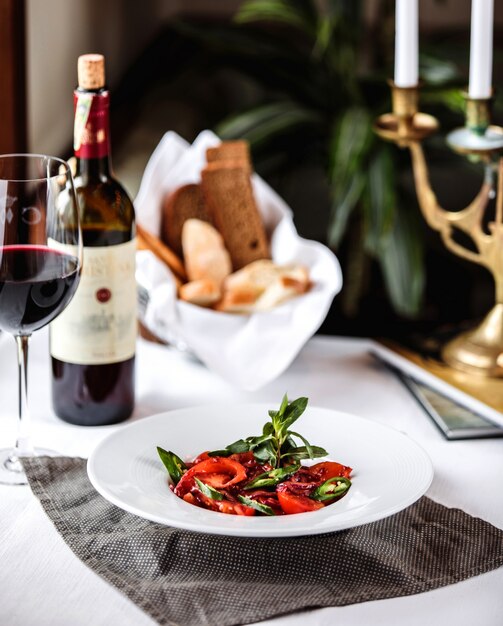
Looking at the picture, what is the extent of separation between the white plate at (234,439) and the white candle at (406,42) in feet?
1.66

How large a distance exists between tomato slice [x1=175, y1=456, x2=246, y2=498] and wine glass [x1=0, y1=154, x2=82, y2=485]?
0.20 meters

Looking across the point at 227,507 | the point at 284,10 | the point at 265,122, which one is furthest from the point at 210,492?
the point at 284,10

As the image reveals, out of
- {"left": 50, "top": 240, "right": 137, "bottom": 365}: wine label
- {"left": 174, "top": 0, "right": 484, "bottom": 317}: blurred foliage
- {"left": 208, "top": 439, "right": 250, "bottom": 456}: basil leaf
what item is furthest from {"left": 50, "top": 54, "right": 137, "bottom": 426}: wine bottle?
{"left": 174, "top": 0, "right": 484, "bottom": 317}: blurred foliage

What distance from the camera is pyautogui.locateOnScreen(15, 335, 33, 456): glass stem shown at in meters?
1.04

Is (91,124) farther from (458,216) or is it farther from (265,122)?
(265,122)

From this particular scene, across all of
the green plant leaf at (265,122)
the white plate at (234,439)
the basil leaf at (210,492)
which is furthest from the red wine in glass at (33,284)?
the green plant leaf at (265,122)

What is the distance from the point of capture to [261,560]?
87 cm

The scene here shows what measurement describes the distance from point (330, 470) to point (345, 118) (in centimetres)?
164

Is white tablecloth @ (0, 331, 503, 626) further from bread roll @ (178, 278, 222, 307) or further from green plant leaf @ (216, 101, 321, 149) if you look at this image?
green plant leaf @ (216, 101, 321, 149)

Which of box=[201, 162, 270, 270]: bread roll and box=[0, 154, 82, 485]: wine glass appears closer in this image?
box=[0, 154, 82, 485]: wine glass

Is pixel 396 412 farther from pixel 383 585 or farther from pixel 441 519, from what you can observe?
pixel 383 585

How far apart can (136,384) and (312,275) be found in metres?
0.30

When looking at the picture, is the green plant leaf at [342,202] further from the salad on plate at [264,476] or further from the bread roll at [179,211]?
the salad on plate at [264,476]

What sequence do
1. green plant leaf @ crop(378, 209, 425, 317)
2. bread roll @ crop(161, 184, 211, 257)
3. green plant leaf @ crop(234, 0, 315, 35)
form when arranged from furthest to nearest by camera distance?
green plant leaf @ crop(234, 0, 315, 35), green plant leaf @ crop(378, 209, 425, 317), bread roll @ crop(161, 184, 211, 257)
